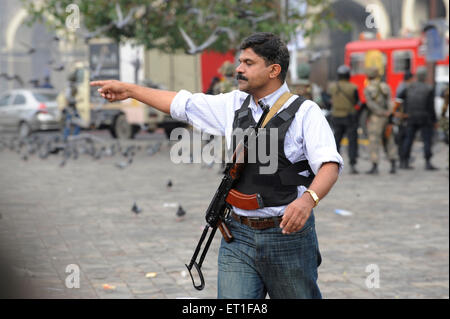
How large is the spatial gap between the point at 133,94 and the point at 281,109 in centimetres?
63

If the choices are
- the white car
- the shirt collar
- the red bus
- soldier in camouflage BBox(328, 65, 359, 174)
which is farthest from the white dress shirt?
the white car

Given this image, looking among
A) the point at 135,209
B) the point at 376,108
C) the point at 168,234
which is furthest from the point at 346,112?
the point at 168,234

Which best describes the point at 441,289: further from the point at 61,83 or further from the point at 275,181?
the point at 61,83

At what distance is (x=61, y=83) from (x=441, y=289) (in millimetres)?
32839

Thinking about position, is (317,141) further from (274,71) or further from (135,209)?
(135,209)

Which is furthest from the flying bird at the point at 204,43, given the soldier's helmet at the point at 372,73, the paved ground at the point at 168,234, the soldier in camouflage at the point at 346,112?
the soldier's helmet at the point at 372,73

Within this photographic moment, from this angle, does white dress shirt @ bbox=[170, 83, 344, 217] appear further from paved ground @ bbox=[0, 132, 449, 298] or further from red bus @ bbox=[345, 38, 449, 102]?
red bus @ bbox=[345, 38, 449, 102]

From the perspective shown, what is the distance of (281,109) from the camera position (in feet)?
11.2

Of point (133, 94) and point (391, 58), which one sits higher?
point (133, 94)

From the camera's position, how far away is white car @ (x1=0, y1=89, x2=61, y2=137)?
2458 centimetres

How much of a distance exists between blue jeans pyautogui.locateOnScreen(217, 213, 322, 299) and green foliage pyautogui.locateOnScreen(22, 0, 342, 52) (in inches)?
527

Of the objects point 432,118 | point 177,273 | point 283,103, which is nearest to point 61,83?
point 432,118

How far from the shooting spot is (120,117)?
23.8 m
